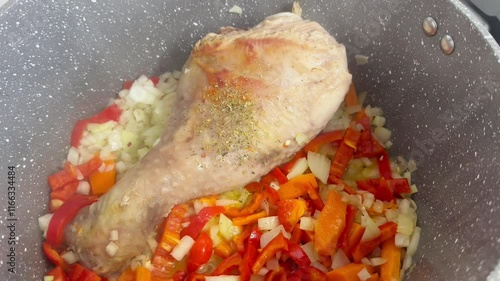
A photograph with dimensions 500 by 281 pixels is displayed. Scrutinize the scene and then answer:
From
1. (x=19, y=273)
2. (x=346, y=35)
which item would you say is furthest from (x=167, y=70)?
(x=19, y=273)

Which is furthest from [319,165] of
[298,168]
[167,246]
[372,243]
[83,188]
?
[83,188]

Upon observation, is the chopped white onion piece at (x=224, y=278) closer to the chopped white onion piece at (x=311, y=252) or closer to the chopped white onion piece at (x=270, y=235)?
the chopped white onion piece at (x=270, y=235)

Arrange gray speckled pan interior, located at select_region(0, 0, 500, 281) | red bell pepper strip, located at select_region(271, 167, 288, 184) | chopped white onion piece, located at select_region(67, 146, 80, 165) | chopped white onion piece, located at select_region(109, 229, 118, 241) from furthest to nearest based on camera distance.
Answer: chopped white onion piece, located at select_region(67, 146, 80, 165)
red bell pepper strip, located at select_region(271, 167, 288, 184)
chopped white onion piece, located at select_region(109, 229, 118, 241)
gray speckled pan interior, located at select_region(0, 0, 500, 281)

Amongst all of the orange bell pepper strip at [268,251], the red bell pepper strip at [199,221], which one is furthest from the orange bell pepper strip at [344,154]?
the red bell pepper strip at [199,221]

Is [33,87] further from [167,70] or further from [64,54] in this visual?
[167,70]

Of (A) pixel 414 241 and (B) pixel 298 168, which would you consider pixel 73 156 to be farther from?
(A) pixel 414 241

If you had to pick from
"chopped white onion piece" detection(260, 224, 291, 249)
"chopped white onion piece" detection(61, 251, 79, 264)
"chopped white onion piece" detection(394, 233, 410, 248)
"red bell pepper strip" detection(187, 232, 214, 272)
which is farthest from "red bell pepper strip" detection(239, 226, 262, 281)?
"chopped white onion piece" detection(61, 251, 79, 264)

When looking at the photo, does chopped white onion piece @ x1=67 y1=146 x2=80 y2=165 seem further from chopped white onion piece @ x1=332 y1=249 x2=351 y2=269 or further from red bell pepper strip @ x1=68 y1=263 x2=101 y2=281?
chopped white onion piece @ x1=332 y1=249 x2=351 y2=269
